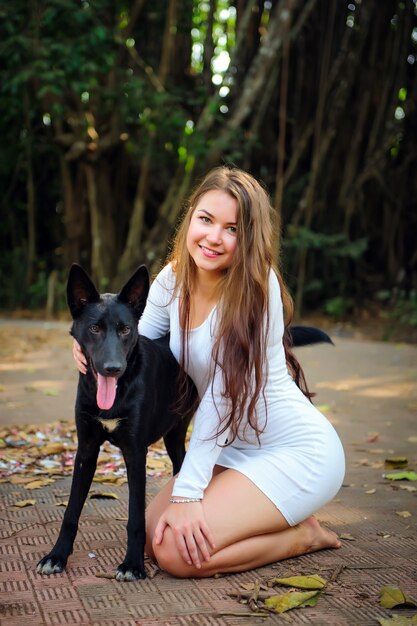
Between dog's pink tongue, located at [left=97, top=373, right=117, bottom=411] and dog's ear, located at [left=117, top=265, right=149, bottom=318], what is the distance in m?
0.29

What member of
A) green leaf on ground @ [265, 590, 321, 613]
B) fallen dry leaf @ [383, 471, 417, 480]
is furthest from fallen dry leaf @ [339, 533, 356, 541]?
fallen dry leaf @ [383, 471, 417, 480]

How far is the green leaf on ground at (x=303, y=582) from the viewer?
7.26ft

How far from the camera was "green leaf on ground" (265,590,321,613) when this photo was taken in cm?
206

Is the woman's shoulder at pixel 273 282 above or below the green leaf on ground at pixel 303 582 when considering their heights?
above

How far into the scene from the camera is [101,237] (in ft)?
34.6

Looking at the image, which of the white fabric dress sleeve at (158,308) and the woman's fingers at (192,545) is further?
the white fabric dress sleeve at (158,308)

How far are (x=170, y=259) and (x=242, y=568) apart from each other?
1173 mm

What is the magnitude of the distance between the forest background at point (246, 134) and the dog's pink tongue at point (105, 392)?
7083 millimetres

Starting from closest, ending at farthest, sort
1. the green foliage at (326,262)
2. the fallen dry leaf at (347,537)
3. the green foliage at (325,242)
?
the fallen dry leaf at (347,537), the green foliage at (325,242), the green foliage at (326,262)

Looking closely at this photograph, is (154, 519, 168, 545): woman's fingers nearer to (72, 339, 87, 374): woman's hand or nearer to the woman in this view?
the woman

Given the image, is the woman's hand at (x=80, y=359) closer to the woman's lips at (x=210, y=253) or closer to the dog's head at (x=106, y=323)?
the dog's head at (x=106, y=323)

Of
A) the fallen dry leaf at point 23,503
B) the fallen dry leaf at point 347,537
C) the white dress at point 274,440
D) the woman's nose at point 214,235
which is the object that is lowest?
the fallen dry leaf at point 23,503

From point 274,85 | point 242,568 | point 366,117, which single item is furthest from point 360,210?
point 242,568

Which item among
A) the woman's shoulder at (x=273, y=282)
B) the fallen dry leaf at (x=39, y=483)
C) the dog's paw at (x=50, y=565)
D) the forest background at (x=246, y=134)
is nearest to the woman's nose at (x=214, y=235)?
the woman's shoulder at (x=273, y=282)
